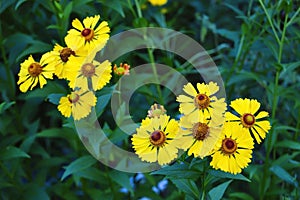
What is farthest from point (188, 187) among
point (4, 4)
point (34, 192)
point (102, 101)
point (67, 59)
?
point (4, 4)

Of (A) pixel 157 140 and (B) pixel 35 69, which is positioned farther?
(B) pixel 35 69

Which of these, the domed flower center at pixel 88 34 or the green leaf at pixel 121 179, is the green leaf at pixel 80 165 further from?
the domed flower center at pixel 88 34

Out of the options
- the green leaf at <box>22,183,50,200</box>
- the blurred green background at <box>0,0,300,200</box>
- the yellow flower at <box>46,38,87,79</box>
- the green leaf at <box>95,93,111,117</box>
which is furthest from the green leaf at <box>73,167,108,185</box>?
the yellow flower at <box>46,38,87,79</box>

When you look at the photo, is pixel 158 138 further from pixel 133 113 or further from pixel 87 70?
pixel 133 113

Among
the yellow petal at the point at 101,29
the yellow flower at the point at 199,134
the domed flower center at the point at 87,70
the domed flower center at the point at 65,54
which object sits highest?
the yellow petal at the point at 101,29

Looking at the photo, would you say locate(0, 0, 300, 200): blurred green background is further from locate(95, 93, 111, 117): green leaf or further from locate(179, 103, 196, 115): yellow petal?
locate(179, 103, 196, 115): yellow petal

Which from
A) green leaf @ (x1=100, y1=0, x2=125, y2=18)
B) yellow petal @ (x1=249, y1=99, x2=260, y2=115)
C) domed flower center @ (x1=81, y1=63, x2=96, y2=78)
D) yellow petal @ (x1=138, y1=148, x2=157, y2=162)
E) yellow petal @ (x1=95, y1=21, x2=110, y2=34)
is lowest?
yellow petal @ (x1=138, y1=148, x2=157, y2=162)

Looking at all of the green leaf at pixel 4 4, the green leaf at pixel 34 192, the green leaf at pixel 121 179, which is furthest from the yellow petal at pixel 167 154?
the green leaf at pixel 4 4
